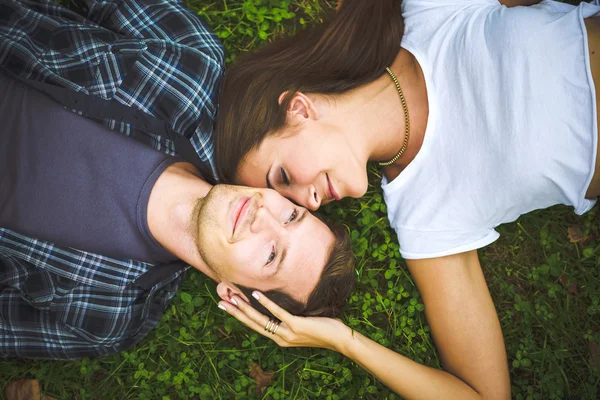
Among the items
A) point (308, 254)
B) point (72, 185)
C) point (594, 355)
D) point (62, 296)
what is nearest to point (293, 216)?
point (308, 254)

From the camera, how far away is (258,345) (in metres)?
3.75

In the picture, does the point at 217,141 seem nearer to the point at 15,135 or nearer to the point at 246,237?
the point at 246,237

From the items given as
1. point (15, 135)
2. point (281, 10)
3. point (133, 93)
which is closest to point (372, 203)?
point (281, 10)

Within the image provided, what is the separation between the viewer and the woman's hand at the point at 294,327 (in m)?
3.17

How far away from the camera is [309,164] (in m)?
2.88

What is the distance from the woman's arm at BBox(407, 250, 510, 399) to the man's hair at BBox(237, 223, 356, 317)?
0.49 m

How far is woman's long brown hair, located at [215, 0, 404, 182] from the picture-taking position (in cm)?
309

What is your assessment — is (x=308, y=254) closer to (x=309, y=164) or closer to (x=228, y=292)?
(x=309, y=164)

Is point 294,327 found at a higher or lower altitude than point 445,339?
higher

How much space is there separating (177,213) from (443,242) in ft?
5.68

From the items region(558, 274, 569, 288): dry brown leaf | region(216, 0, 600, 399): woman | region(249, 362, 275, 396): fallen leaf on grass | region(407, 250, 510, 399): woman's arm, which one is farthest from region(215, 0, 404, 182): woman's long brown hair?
region(558, 274, 569, 288): dry brown leaf

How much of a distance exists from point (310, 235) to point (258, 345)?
1.27m

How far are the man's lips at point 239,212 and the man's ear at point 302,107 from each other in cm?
63

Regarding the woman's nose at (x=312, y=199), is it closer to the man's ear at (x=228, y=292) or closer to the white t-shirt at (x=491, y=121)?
the white t-shirt at (x=491, y=121)
